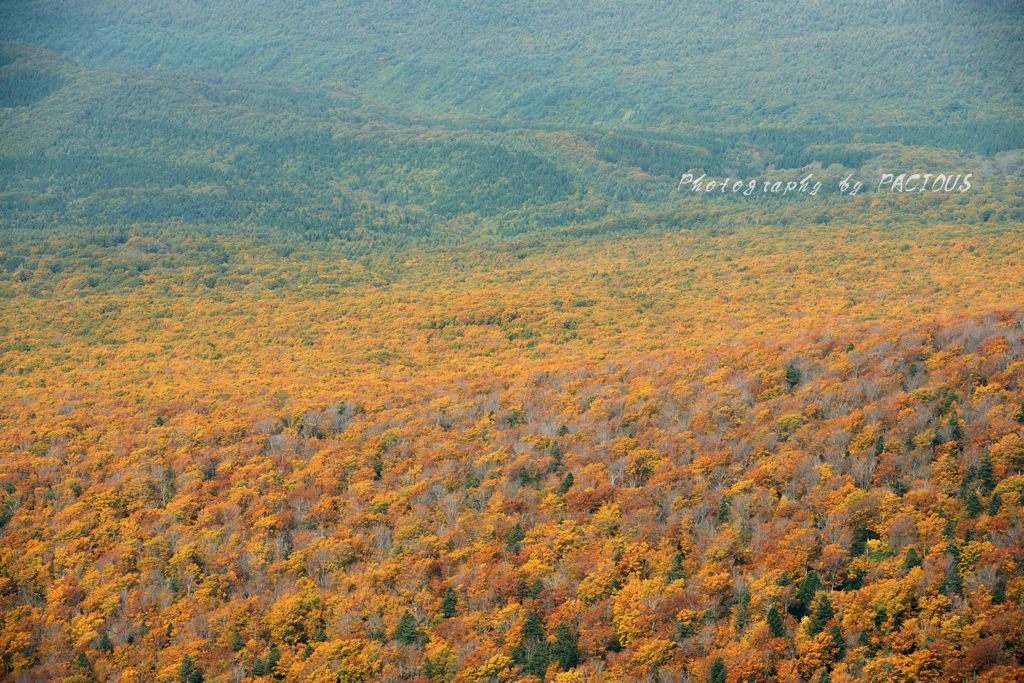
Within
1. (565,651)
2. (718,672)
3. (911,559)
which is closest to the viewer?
(718,672)

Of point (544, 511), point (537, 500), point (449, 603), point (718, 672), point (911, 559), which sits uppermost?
point (911, 559)

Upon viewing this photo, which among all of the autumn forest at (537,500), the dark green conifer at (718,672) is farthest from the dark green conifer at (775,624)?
the dark green conifer at (718,672)

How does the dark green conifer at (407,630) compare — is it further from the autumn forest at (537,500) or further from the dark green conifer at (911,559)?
the dark green conifer at (911,559)

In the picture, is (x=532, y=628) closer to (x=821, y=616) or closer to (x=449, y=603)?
(x=449, y=603)

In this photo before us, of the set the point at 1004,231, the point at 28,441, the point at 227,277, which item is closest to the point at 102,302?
the point at 227,277

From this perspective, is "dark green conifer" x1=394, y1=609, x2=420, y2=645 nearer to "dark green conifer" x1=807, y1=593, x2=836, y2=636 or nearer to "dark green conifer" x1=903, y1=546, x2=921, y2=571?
"dark green conifer" x1=807, y1=593, x2=836, y2=636

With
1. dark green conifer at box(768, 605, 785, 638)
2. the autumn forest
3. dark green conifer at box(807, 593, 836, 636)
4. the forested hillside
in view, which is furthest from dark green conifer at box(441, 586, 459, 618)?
dark green conifer at box(807, 593, 836, 636)

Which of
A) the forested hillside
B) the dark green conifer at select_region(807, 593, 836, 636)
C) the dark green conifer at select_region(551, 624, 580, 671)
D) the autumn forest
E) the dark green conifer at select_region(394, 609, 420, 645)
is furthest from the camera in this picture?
the dark green conifer at select_region(394, 609, 420, 645)

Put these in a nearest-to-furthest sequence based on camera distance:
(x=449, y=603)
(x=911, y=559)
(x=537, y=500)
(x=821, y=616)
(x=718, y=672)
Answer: (x=718, y=672) → (x=821, y=616) → (x=911, y=559) → (x=449, y=603) → (x=537, y=500)

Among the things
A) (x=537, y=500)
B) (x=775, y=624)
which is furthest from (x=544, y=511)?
(x=775, y=624)

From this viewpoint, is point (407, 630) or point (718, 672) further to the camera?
point (407, 630)

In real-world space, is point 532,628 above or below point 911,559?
below
